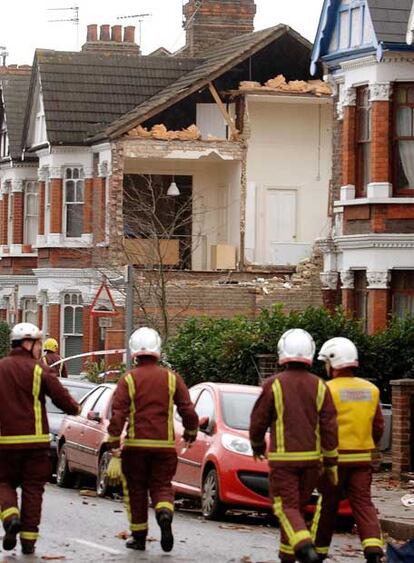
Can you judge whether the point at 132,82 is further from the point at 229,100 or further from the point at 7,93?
the point at 7,93

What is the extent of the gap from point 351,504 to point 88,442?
770 centimetres

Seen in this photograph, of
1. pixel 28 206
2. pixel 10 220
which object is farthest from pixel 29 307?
pixel 28 206

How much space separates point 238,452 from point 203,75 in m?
24.4

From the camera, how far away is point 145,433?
13.9m

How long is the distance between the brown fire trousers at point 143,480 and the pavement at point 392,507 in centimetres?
328

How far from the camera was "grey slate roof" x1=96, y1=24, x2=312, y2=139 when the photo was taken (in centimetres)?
4022

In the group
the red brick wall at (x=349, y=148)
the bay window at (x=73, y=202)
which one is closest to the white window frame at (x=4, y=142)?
the bay window at (x=73, y=202)

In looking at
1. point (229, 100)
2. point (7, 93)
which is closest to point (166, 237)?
point (229, 100)

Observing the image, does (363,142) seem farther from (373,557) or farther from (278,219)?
(373,557)

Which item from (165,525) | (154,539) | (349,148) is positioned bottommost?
(154,539)

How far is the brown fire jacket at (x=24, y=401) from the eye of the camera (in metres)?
13.5

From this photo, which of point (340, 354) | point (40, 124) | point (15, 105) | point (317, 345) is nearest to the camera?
point (340, 354)

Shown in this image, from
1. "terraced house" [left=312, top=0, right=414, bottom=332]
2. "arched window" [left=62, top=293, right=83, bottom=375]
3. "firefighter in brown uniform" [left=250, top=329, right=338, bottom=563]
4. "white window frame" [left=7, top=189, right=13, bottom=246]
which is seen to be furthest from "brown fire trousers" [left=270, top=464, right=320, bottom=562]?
"white window frame" [left=7, top=189, right=13, bottom=246]

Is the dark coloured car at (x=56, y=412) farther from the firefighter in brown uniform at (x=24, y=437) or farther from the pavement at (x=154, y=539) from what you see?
the firefighter in brown uniform at (x=24, y=437)
